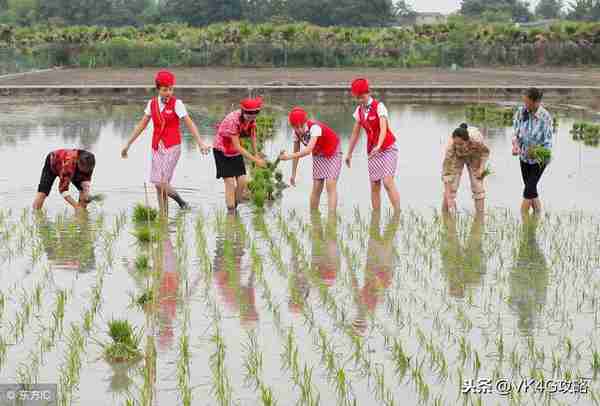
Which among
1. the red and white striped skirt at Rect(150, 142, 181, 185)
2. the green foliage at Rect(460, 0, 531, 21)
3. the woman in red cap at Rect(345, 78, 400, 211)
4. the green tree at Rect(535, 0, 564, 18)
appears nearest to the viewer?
the woman in red cap at Rect(345, 78, 400, 211)

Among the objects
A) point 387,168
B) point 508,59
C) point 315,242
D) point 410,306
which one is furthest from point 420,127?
point 508,59

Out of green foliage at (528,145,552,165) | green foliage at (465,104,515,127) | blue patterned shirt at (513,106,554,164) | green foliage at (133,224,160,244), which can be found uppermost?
blue patterned shirt at (513,106,554,164)

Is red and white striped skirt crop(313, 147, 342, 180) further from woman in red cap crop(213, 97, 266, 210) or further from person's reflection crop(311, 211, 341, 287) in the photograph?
woman in red cap crop(213, 97, 266, 210)

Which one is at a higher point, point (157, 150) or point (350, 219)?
point (157, 150)

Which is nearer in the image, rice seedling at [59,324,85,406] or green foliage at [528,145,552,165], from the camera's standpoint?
rice seedling at [59,324,85,406]

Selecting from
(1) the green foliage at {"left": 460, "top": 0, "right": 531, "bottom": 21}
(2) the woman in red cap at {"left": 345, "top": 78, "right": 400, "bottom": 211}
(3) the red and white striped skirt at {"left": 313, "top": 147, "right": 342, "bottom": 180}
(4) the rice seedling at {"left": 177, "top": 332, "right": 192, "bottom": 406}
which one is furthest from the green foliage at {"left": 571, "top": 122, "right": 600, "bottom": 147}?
(1) the green foliage at {"left": 460, "top": 0, "right": 531, "bottom": 21}

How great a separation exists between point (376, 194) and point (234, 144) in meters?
1.50

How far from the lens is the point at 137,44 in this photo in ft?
150

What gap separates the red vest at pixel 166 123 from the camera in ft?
36.1

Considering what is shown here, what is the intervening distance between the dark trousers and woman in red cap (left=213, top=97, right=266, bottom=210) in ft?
8.19

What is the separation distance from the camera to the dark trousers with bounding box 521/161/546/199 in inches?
448

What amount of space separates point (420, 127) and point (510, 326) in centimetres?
1523

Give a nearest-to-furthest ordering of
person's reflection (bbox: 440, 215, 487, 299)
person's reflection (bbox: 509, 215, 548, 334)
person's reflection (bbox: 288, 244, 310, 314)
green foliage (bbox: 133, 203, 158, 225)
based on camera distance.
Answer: person's reflection (bbox: 509, 215, 548, 334) < person's reflection (bbox: 288, 244, 310, 314) < person's reflection (bbox: 440, 215, 487, 299) < green foliage (bbox: 133, 203, 158, 225)

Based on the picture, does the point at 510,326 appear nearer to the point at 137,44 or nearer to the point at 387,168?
the point at 387,168
